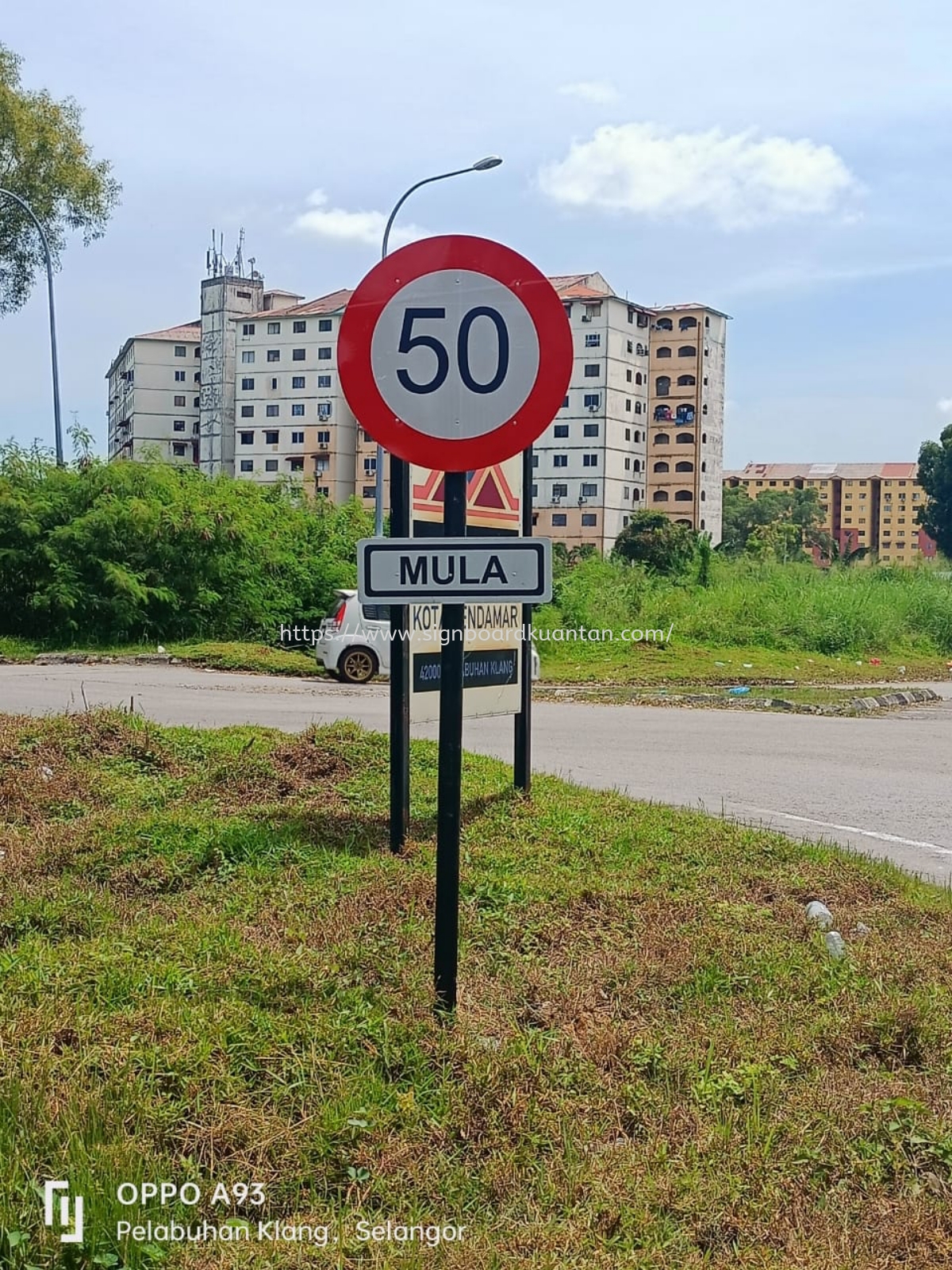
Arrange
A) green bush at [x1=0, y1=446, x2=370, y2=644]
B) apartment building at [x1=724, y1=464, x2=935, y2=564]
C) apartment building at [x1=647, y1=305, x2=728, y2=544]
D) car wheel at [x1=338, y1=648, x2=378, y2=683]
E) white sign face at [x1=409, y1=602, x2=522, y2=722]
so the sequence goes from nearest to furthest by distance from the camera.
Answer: white sign face at [x1=409, y1=602, x2=522, y2=722] < car wheel at [x1=338, y1=648, x2=378, y2=683] < green bush at [x1=0, y1=446, x2=370, y2=644] < apartment building at [x1=647, y1=305, x2=728, y2=544] < apartment building at [x1=724, y1=464, x2=935, y2=564]

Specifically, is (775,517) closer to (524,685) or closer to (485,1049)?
(524,685)

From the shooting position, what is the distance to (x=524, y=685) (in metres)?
7.67

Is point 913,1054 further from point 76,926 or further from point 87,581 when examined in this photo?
point 87,581

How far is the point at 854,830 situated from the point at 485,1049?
4.96 meters

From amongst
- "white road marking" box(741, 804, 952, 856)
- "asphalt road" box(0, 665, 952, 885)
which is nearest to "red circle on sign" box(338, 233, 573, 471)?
"asphalt road" box(0, 665, 952, 885)

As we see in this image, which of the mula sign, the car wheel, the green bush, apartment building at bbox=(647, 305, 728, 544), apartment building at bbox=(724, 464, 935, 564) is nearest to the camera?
the mula sign

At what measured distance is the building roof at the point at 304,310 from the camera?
3679 inches

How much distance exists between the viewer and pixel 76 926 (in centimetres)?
453

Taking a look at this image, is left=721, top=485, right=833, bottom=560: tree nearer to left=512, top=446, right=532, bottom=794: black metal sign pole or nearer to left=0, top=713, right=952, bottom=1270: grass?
left=512, top=446, right=532, bottom=794: black metal sign pole

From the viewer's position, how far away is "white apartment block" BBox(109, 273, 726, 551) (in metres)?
88.5

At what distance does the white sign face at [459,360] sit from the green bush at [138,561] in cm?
Answer: 1939

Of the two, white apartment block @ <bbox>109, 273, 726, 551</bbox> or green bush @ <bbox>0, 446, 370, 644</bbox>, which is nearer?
green bush @ <bbox>0, 446, 370, 644</bbox>

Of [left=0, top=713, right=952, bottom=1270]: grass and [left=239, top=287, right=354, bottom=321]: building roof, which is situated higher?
[left=239, top=287, right=354, bottom=321]: building roof

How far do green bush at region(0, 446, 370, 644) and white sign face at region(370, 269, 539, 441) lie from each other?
19389 millimetres
